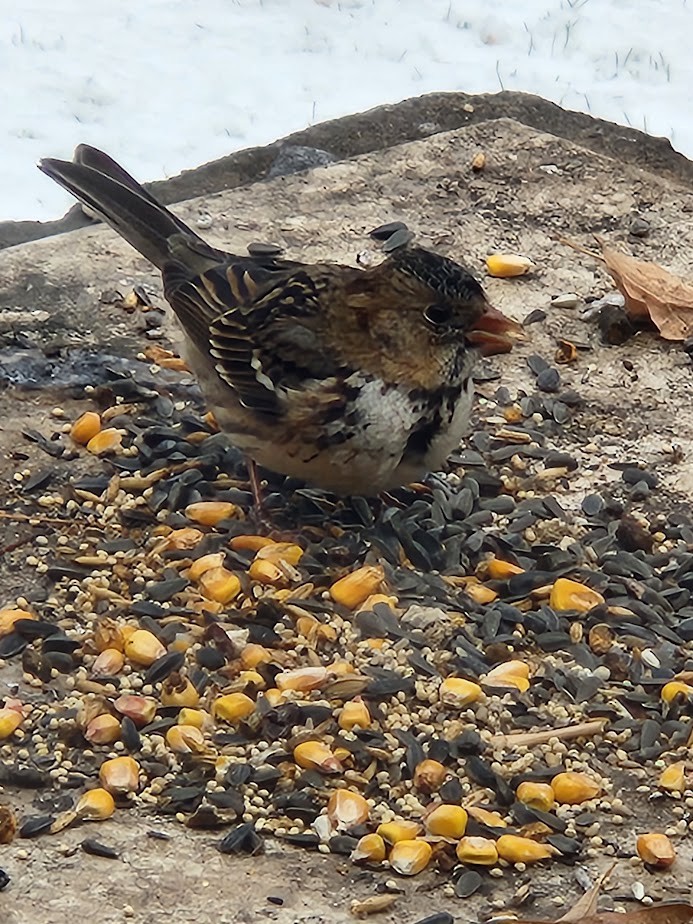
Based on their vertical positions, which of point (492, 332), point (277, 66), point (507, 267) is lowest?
point (492, 332)

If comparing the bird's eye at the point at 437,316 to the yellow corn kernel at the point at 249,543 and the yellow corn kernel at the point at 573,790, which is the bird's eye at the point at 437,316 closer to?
the yellow corn kernel at the point at 249,543

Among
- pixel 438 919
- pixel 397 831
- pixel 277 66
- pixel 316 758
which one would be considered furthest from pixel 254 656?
pixel 277 66

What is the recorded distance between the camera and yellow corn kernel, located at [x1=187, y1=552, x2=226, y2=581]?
14.5 feet

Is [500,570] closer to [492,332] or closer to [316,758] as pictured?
[492,332]

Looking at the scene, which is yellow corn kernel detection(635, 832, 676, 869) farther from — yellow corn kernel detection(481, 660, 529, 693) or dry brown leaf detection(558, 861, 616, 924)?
yellow corn kernel detection(481, 660, 529, 693)

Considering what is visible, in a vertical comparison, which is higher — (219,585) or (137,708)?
(219,585)

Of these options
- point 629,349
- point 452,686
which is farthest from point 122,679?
point 629,349

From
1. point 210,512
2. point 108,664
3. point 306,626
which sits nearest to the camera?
point 108,664

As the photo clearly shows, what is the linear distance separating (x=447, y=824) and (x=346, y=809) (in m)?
0.20

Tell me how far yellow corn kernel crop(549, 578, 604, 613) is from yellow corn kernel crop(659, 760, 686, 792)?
58 centimetres

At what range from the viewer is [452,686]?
159 inches

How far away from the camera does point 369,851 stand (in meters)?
3.59

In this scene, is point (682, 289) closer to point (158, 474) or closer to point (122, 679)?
point (158, 474)

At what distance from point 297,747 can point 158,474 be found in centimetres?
119
